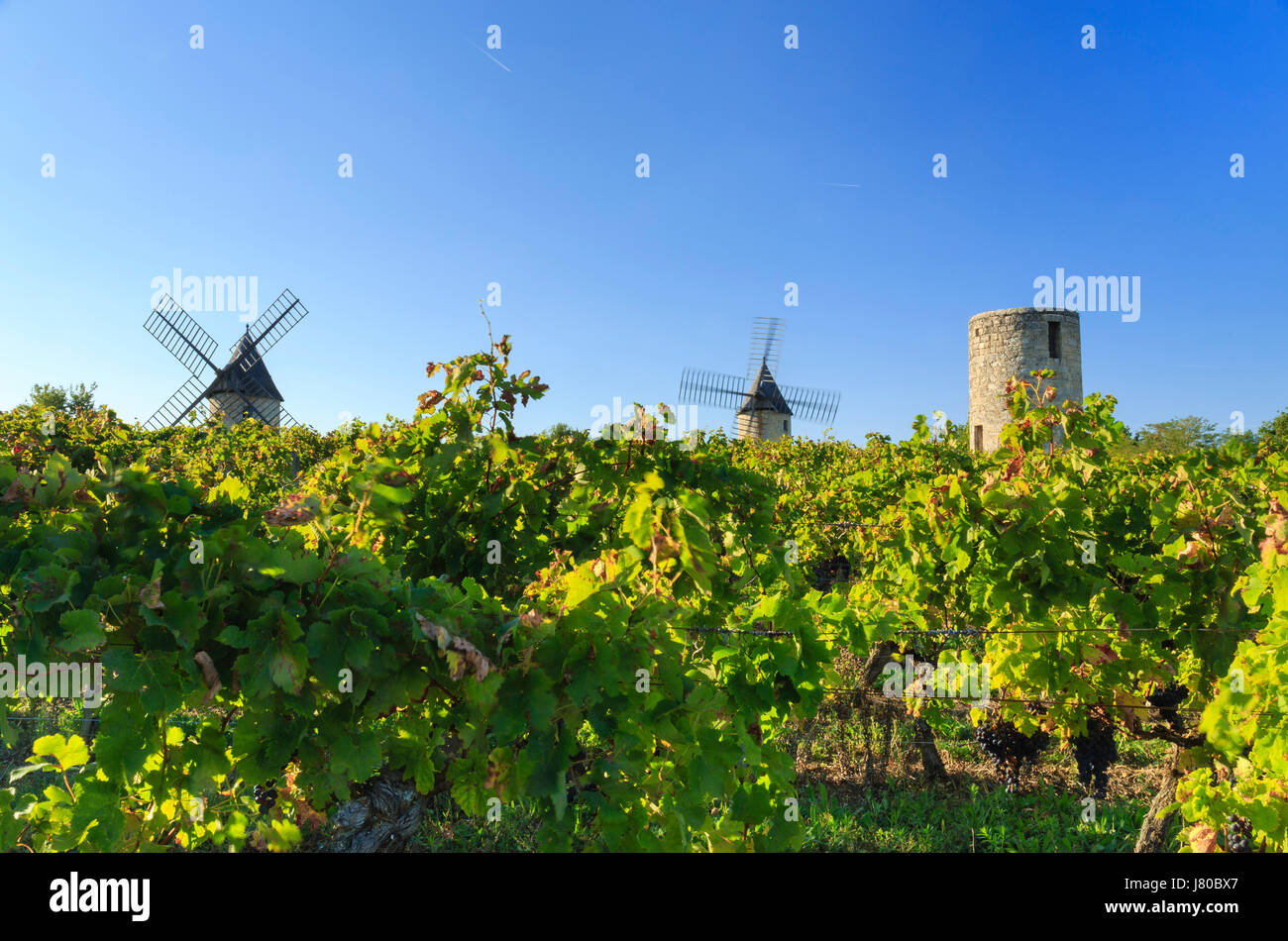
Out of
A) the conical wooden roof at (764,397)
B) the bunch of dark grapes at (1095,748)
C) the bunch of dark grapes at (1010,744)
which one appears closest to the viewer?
the bunch of dark grapes at (1095,748)

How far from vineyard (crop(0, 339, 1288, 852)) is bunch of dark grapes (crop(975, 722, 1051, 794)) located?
0.08 feet

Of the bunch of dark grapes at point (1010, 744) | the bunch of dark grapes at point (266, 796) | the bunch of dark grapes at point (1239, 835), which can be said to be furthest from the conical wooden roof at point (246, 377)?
the bunch of dark grapes at point (1239, 835)

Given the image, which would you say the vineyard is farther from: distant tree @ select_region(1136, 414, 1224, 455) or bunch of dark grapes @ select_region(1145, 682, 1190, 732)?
distant tree @ select_region(1136, 414, 1224, 455)

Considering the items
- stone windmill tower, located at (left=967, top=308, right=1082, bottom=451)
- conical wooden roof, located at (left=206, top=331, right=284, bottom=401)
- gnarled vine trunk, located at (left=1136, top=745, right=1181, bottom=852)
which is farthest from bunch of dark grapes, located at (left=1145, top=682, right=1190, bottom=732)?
conical wooden roof, located at (left=206, top=331, right=284, bottom=401)

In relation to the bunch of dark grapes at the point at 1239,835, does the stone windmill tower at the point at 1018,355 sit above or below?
above

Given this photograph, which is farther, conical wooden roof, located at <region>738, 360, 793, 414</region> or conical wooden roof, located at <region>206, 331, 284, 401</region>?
conical wooden roof, located at <region>738, 360, 793, 414</region>

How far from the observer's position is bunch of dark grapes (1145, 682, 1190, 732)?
495 centimetres

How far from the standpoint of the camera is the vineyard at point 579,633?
175 cm

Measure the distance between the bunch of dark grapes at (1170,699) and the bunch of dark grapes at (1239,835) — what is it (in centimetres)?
186

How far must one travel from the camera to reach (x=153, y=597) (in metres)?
1.63

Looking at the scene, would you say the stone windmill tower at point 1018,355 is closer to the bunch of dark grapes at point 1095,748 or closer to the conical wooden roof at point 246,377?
the bunch of dark grapes at point 1095,748

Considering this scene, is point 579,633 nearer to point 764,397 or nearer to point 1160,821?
point 1160,821

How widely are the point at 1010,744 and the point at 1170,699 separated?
1.22m
